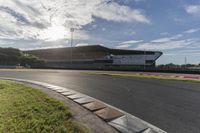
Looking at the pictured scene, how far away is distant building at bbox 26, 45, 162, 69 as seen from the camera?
2084 inches

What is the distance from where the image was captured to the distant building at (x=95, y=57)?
52.9 meters

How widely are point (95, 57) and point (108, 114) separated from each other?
6055 cm

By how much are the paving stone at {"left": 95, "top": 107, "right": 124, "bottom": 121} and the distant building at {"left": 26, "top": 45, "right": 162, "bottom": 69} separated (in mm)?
47573

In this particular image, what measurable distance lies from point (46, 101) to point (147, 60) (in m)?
49.6

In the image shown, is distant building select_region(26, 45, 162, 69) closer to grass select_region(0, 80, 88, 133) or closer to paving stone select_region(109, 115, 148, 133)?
grass select_region(0, 80, 88, 133)

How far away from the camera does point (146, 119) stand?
4.70m

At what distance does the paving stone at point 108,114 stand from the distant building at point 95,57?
4757 centimetres

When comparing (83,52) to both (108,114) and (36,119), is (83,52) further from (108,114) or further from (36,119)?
(36,119)

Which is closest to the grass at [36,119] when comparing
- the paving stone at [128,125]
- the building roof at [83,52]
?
the paving stone at [128,125]

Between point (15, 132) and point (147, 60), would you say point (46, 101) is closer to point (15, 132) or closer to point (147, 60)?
point (15, 132)

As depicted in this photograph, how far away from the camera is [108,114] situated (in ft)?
16.3

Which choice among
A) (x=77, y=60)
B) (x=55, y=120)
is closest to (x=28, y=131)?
(x=55, y=120)

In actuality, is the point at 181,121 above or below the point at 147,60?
below

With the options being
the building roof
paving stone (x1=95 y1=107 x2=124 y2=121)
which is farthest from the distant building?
paving stone (x1=95 y1=107 x2=124 y2=121)
